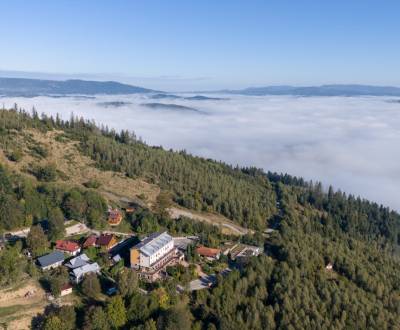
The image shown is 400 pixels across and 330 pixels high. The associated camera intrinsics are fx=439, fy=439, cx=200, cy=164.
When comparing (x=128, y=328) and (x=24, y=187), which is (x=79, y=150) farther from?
(x=128, y=328)

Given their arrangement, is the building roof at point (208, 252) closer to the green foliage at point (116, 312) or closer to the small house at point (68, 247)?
the small house at point (68, 247)

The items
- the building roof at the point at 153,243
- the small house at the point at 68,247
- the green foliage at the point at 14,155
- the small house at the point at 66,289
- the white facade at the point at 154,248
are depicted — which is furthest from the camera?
the green foliage at the point at 14,155

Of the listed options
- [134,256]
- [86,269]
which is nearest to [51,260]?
[86,269]

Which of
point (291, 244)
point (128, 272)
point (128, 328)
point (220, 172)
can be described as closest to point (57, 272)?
point (128, 272)

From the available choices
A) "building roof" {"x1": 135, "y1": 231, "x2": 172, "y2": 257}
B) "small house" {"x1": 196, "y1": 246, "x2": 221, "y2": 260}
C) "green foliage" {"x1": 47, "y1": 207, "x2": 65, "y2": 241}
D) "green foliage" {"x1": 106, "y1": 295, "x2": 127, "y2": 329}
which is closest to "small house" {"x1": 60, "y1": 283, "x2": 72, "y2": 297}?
"green foliage" {"x1": 106, "y1": 295, "x2": 127, "y2": 329}

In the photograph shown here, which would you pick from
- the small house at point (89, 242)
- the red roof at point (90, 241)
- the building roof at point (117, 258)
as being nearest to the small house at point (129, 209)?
the small house at point (89, 242)

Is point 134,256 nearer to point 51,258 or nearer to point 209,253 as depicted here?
point 51,258
